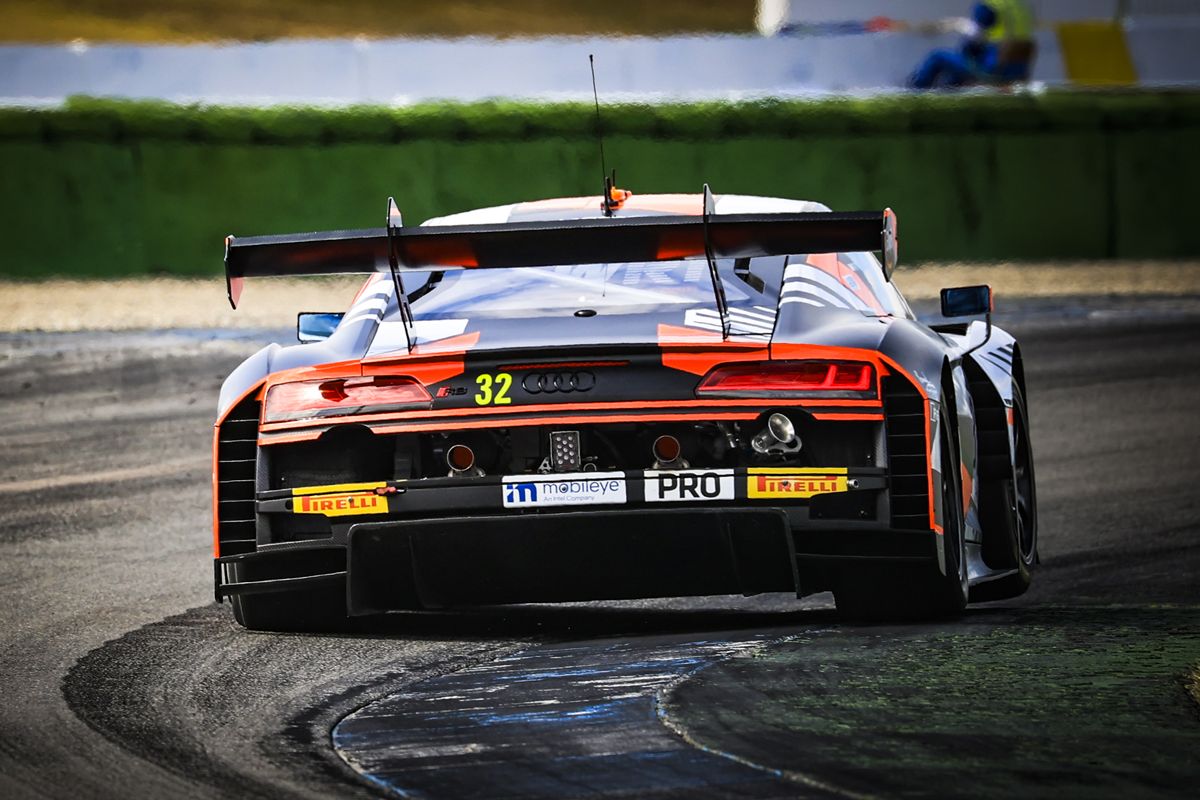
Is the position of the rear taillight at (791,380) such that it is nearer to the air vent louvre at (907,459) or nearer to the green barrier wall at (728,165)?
the air vent louvre at (907,459)

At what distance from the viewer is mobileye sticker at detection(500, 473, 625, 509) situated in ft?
20.8

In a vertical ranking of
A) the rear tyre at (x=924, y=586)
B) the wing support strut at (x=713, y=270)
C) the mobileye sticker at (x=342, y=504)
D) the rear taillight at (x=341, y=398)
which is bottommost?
the rear tyre at (x=924, y=586)

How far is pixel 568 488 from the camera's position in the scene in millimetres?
6340

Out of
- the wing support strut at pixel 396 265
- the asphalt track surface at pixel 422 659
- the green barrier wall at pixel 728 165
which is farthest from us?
the green barrier wall at pixel 728 165

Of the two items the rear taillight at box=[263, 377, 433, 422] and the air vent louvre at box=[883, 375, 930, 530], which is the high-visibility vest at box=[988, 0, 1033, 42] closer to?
the air vent louvre at box=[883, 375, 930, 530]

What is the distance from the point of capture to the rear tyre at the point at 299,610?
7.03 m

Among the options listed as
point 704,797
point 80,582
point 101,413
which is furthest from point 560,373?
point 101,413

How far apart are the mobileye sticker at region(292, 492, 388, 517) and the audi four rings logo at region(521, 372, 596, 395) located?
1.66ft

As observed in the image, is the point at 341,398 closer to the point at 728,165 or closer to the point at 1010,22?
the point at 728,165

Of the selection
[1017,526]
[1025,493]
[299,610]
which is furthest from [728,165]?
[299,610]

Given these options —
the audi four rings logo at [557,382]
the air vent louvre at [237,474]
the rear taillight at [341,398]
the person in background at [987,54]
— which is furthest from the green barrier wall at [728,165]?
the audi four rings logo at [557,382]

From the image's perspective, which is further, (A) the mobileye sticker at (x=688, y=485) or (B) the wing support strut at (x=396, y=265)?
(B) the wing support strut at (x=396, y=265)

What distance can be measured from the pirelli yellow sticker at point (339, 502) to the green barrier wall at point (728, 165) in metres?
15.6

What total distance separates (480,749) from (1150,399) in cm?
980
